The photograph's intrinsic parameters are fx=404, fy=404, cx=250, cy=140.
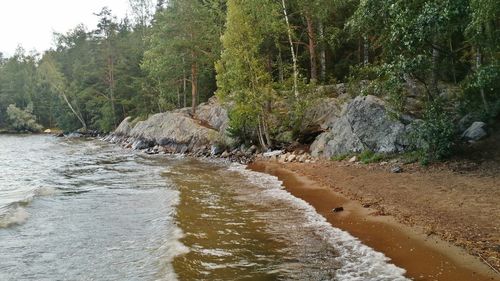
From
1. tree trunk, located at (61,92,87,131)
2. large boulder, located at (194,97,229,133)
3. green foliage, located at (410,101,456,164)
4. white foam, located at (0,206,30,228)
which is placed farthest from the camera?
tree trunk, located at (61,92,87,131)

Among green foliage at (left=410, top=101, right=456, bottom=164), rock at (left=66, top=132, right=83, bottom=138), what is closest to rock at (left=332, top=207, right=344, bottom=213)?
green foliage at (left=410, top=101, right=456, bottom=164)

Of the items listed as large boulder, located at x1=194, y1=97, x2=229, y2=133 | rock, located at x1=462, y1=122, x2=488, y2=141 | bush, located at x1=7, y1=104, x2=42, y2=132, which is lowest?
rock, located at x1=462, y1=122, x2=488, y2=141

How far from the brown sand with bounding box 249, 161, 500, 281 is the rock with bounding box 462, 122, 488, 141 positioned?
9.67ft

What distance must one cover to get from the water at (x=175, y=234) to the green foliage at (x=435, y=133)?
546 centimetres

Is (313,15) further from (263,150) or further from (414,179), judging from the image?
(414,179)

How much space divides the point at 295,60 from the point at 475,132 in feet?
37.4

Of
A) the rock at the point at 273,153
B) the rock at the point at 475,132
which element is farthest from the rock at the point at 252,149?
the rock at the point at 475,132

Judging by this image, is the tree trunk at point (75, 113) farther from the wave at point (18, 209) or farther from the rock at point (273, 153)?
the wave at point (18, 209)

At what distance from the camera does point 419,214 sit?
10211 millimetres

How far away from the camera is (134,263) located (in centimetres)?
882

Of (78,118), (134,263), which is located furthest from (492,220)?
(78,118)

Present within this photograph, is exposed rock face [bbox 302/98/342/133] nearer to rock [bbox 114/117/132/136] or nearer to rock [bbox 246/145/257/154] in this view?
Result: rock [bbox 246/145/257/154]

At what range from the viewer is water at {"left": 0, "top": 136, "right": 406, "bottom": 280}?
8109 millimetres

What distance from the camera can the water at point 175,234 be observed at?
8109 millimetres
